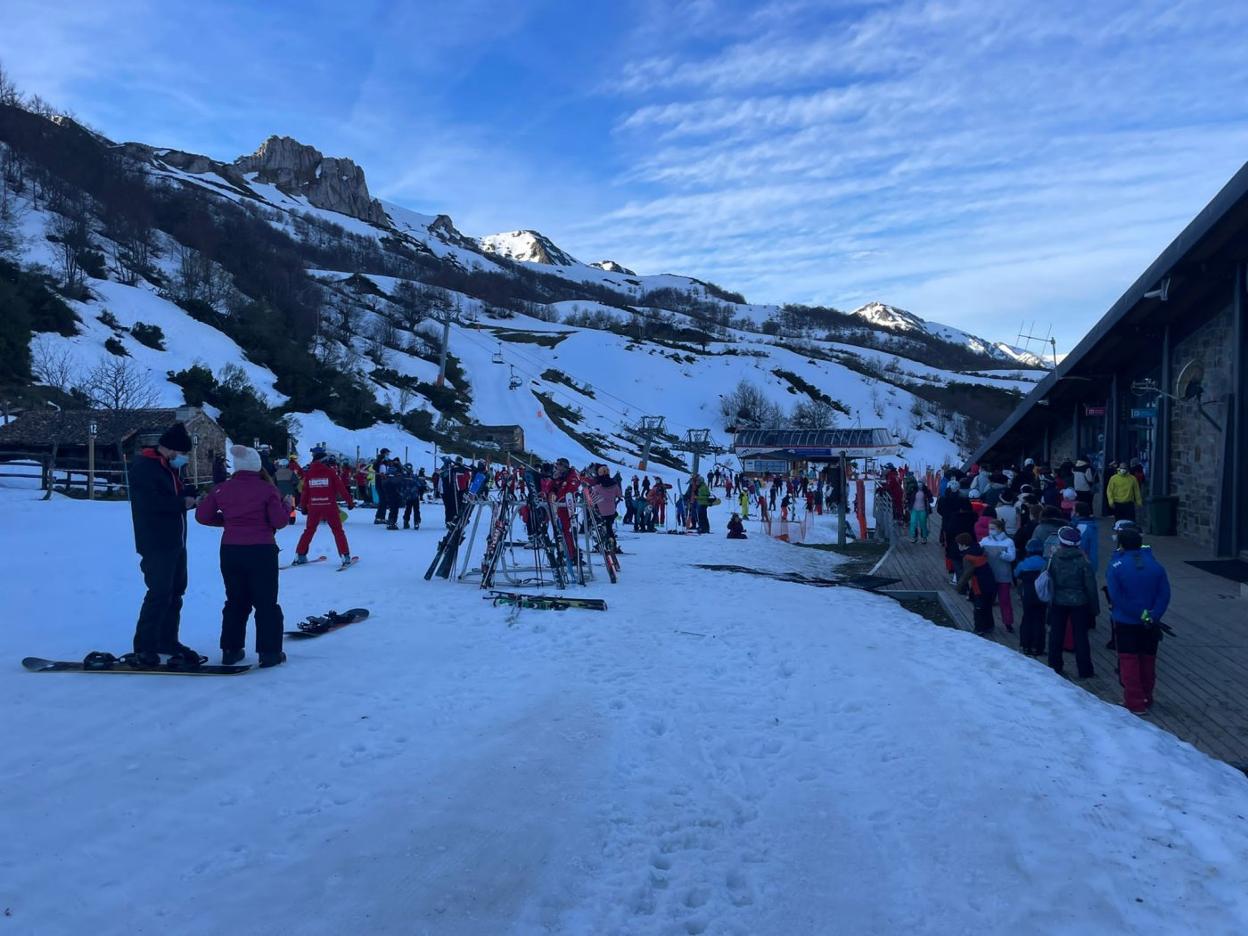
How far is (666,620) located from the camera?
977 centimetres

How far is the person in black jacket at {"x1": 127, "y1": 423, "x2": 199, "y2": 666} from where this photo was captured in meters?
6.30

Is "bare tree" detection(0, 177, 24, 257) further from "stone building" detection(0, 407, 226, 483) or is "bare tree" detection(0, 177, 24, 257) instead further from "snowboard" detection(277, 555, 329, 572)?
"snowboard" detection(277, 555, 329, 572)

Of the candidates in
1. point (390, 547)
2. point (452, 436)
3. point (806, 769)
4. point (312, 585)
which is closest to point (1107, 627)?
point (806, 769)

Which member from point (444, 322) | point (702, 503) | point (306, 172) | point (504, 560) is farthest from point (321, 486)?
point (306, 172)

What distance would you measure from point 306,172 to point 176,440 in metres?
175

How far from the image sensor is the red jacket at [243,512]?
6.59m

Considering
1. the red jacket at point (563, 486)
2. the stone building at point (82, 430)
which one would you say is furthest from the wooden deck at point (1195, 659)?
the stone building at point (82, 430)

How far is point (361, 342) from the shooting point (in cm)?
6550

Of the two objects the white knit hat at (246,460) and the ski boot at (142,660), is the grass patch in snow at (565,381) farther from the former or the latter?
the ski boot at (142,660)

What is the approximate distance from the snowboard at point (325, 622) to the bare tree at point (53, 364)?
3188 centimetres

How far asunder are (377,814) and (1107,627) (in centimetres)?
890

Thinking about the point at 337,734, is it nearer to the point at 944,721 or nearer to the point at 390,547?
the point at 944,721

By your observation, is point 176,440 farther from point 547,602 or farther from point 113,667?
point 547,602

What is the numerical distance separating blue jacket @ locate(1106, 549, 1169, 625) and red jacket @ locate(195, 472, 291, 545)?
6767 millimetres
